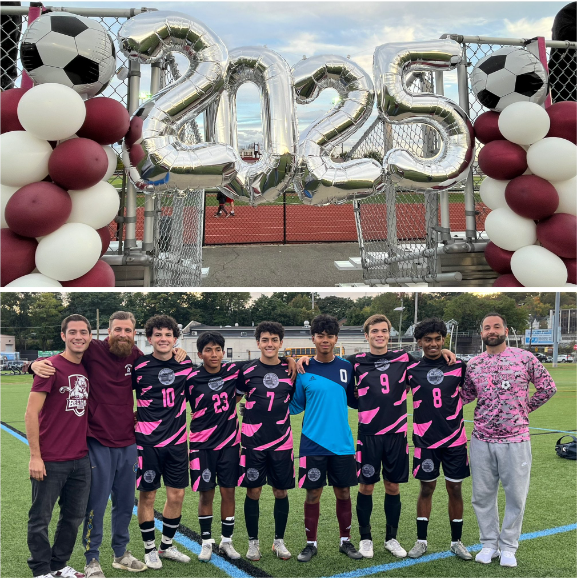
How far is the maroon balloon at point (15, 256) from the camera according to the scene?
3295 millimetres

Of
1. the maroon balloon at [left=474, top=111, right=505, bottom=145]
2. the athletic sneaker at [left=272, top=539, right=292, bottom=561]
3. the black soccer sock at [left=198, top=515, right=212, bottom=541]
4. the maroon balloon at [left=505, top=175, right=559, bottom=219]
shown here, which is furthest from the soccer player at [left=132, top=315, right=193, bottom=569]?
the maroon balloon at [left=474, top=111, right=505, bottom=145]

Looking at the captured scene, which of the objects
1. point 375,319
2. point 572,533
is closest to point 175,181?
point 375,319

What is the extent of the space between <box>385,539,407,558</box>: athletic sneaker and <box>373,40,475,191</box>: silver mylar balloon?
214cm

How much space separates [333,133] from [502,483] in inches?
88.1

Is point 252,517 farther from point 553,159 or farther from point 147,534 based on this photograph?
point 553,159

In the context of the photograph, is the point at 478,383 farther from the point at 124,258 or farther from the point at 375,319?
the point at 124,258

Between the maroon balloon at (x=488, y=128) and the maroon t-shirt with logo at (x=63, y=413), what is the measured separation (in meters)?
3.20

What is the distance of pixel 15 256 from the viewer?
130 inches

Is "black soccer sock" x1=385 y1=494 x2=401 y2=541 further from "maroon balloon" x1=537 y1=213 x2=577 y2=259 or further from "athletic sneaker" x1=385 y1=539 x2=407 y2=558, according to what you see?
"maroon balloon" x1=537 y1=213 x2=577 y2=259

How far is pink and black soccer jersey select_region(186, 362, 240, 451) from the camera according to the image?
10.3ft

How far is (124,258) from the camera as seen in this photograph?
13.7ft

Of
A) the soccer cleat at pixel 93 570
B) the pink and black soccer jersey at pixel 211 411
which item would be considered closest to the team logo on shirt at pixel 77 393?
the pink and black soccer jersey at pixel 211 411

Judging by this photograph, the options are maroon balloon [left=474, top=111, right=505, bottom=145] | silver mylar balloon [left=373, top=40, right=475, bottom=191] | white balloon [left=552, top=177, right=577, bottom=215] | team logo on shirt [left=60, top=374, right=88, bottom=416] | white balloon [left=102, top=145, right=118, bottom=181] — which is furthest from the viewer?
maroon balloon [left=474, top=111, right=505, bottom=145]

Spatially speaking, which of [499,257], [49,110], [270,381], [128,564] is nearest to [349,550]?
[270,381]
